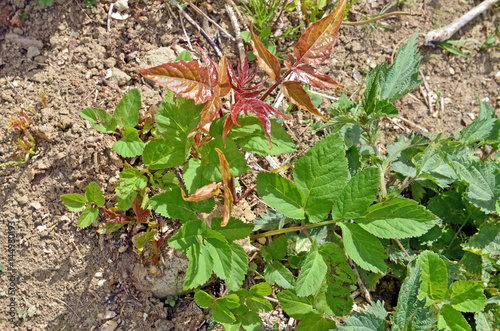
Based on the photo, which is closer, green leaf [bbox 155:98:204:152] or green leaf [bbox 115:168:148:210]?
green leaf [bbox 155:98:204:152]

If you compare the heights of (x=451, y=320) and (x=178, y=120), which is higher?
(x=178, y=120)

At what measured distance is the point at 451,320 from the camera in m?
1.80

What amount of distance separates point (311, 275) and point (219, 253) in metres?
0.46

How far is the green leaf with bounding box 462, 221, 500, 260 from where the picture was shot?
2.07 meters

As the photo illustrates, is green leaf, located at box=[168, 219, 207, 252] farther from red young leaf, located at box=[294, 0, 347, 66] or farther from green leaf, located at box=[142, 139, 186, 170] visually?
red young leaf, located at box=[294, 0, 347, 66]

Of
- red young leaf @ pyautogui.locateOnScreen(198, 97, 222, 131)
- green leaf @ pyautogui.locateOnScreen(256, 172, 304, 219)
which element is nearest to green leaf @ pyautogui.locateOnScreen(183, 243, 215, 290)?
green leaf @ pyautogui.locateOnScreen(256, 172, 304, 219)

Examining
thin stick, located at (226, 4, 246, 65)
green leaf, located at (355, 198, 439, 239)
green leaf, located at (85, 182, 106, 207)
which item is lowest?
green leaf, located at (85, 182, 106, 207)

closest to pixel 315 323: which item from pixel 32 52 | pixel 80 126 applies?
pixel 80 126

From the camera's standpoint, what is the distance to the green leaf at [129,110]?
6.98 ft

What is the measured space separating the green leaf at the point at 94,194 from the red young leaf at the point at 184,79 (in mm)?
1027

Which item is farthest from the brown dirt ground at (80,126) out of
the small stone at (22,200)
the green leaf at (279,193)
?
the green leaf at (279,193)

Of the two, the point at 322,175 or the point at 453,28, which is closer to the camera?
the point at 322,175

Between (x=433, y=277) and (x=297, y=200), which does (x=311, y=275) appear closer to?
(x=297, y=200)

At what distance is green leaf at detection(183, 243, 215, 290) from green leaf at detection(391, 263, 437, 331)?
935 millimetres
